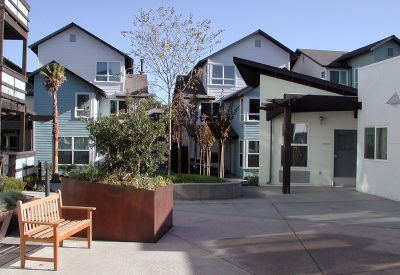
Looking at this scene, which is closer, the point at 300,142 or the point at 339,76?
the point at 300,142

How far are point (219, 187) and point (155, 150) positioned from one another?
4649 millimetres

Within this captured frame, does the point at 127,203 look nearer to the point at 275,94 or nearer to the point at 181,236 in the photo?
the point at 181,236

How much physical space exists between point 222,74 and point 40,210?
922 inches

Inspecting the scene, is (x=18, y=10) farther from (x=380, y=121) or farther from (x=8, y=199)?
(x=380, y=121)

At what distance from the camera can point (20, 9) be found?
13828 mm

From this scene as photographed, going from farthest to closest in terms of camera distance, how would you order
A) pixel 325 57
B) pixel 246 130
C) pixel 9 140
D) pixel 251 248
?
pixel 325 57, pixel 9 140, pixel 246 130, pixel 251 248

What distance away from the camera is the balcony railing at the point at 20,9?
12789 millimetres

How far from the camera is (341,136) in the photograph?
16.1m

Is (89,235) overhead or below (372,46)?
below

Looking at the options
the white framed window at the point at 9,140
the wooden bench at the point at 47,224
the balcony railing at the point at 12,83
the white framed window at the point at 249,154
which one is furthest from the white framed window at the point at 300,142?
the white framed window at the point at 9,140

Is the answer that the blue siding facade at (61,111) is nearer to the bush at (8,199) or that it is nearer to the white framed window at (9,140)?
the white framed window at (9,140)

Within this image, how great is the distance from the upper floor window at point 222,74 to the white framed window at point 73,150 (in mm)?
9422

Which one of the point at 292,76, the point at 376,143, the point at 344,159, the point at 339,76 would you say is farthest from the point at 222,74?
the point at 376,143

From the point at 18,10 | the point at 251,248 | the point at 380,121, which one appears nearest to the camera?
the point at 251,248
